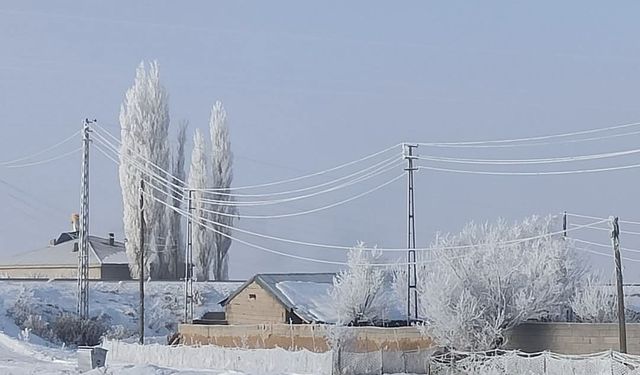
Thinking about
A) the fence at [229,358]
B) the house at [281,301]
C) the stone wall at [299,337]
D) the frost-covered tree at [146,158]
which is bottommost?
the fence at [229,358]

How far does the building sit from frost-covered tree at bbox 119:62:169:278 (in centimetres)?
473

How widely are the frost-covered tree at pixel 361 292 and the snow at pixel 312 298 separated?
83 cm

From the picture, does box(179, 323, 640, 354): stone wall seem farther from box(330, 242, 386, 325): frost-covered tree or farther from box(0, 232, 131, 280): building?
box(0, 232, 131, 280): building

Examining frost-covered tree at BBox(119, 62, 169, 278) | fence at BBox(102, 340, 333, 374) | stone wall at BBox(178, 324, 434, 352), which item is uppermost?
frost-covered tree at BBox(119, 62, 169, 278)

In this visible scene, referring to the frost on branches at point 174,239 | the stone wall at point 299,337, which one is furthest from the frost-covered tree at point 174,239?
the stone wall at point 299,337

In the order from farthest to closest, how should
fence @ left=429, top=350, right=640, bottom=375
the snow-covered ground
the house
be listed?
the snow-covered ground < the house < fence @ left=429, top=350, right=640, bottom=375

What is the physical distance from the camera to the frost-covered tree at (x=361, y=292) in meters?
46.2

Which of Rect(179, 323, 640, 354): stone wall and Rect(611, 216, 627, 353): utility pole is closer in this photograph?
Rect(611, 216, 627, 353): utility pole

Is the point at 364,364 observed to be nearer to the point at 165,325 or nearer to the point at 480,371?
the point at 480,371

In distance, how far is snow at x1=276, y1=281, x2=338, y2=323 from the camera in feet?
158

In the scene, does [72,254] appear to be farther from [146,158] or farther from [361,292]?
[361,292]

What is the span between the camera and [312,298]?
167 feet

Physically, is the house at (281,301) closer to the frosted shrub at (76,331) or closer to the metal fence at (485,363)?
the frosted shrub at (76,331)

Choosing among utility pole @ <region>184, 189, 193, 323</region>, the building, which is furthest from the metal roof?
utility pole @ <region>184, 189, 193, 323</region>
